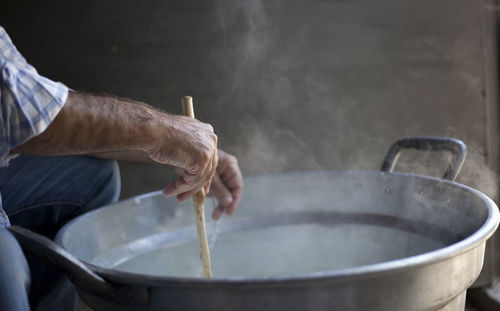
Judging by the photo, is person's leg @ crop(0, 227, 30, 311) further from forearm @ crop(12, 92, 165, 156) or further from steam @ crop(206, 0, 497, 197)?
steam @ crop(206, 0, 497, 197)

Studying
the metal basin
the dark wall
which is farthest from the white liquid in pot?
the dark wall

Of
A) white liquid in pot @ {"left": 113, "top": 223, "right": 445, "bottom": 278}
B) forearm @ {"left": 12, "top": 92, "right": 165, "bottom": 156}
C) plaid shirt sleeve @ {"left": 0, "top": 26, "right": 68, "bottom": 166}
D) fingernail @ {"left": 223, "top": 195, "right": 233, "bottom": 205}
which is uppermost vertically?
plaid shirt sleeve @ {"left": 0, "top": 26, "right": 68, "bottom": 166}

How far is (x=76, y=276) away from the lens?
2.17ft

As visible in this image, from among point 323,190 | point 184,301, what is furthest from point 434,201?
point 184,301

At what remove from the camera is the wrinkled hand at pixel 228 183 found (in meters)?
1.11

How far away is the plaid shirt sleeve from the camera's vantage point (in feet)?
2.18

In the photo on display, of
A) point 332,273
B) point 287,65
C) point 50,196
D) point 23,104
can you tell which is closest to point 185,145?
point 23,104

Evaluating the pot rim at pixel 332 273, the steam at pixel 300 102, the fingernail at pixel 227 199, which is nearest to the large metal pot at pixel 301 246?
the pot rim at pixel 332 273

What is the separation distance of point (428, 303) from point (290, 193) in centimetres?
59

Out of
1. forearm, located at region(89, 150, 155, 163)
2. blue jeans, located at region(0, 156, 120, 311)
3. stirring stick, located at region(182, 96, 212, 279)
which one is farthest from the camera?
forearm, located at region(89, 150, 155, 163)

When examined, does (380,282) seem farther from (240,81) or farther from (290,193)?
(240,81)

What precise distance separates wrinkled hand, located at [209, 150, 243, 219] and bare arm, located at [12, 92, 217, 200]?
238mm

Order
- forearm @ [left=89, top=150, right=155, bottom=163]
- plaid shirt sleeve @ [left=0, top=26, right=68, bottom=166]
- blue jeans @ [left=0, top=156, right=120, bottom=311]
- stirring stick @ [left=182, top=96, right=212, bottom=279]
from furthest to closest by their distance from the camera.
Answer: forearm @ [left=89, top=150, right=155, bottom=163], blue jeans @ [left=0, top=156, right=120, bottom=311], stirring stick @ [left=182, top=96, right=212, bottom=279], plaid shirt sleeve @ [left=0, top=26, right=68, bottom=166]

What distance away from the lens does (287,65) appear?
166 cm
